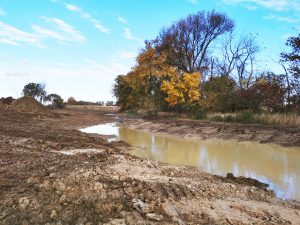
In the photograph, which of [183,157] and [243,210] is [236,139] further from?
[243,210]

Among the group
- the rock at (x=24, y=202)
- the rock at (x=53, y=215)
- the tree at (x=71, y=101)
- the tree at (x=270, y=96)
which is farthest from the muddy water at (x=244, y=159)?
the tree at (x=71, y=101)

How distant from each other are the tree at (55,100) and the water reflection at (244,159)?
55.2 m

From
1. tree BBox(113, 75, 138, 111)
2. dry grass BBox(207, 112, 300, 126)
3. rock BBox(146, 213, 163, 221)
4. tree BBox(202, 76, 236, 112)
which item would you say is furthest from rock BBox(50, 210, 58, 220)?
tree BBox(113, 75, 138, 111)

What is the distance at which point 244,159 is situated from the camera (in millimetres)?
13281

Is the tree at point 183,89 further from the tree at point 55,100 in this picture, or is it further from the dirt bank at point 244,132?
the tree at point 55,100

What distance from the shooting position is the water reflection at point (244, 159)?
9.63 meters

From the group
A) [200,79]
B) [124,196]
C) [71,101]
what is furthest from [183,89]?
[71,101]

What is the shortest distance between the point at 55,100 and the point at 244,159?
61.7 metres

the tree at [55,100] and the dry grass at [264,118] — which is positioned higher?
the tree at [55,100]

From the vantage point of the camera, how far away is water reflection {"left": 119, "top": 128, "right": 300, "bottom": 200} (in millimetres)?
9633

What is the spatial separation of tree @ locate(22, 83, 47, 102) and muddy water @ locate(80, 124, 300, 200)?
193 ft

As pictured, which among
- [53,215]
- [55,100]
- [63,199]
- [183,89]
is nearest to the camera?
[53,215]

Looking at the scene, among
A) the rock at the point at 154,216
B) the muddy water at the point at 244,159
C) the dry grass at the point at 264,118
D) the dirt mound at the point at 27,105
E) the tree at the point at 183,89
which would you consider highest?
the tree at the point at 183,89

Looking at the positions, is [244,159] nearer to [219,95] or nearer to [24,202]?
[24,202]
